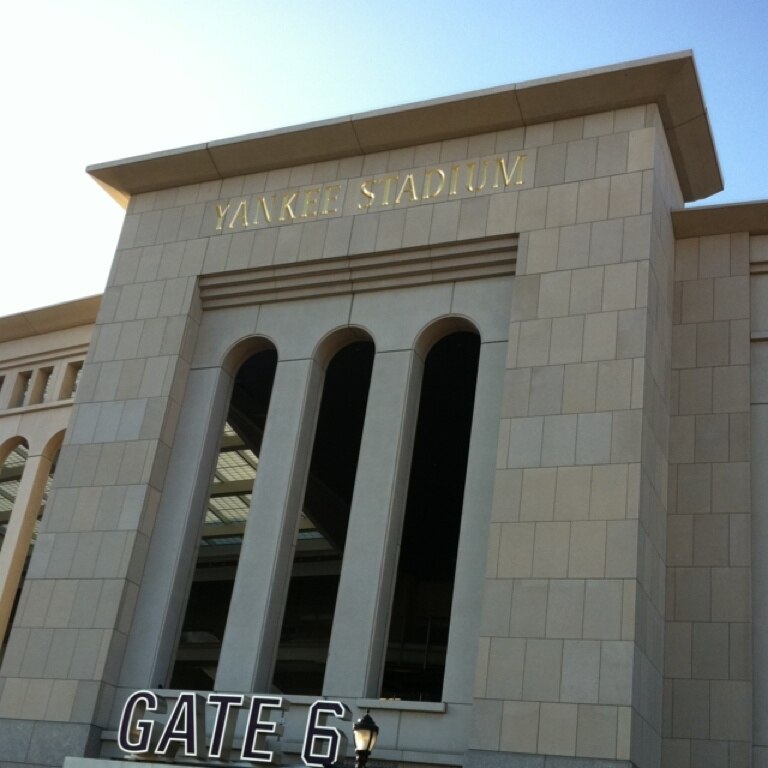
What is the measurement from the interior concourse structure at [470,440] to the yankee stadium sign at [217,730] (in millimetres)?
53

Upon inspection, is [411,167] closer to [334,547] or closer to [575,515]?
[575,515]

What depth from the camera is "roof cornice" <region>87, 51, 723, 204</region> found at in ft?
62.8

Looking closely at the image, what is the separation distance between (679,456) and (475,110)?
7283mm

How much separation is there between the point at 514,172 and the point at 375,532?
22.8 ft

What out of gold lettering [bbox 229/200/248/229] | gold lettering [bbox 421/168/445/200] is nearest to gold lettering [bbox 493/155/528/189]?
gold lettering [bbox 421/168/445/200]

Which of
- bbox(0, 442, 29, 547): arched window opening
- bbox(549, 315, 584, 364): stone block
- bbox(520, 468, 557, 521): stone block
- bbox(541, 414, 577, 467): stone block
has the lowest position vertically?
bbox(520, 468, 557, 521): stone block

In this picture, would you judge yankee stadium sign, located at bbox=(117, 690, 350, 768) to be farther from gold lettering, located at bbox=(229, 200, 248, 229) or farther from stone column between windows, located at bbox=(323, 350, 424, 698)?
gold lettering, located at bbox=(229, 200, 248, 229)

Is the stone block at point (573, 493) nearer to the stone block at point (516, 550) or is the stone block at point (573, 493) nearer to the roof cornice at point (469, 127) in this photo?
the stone block at point (516, 550)

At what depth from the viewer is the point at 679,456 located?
18094 millimetres

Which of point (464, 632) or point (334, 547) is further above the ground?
point (334, 547)

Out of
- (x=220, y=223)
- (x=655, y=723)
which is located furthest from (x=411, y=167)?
(x=655, y=723)

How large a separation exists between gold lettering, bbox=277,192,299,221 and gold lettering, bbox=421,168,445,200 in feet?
8.82

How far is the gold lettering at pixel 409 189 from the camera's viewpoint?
20438 millimetres

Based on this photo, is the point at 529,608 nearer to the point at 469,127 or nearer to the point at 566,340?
the point at 566,340
